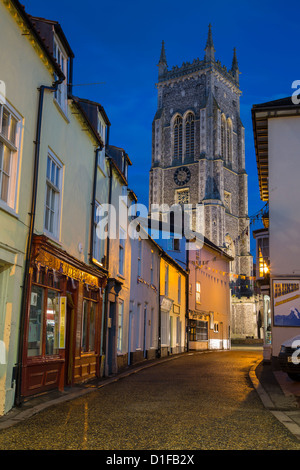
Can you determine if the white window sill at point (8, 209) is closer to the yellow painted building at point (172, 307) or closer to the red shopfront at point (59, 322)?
the red shopfront at point (59, 322)

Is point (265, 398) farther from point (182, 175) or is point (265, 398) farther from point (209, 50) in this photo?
point (209, 50)

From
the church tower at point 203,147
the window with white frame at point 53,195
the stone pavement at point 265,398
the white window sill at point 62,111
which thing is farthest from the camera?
the church tower at point 203,147

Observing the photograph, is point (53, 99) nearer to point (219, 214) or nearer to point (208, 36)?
point (219, 214)

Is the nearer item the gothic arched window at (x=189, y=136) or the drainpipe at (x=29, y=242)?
the drainpipe at (x=29, y=242)

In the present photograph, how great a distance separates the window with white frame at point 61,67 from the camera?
1180 centimetres

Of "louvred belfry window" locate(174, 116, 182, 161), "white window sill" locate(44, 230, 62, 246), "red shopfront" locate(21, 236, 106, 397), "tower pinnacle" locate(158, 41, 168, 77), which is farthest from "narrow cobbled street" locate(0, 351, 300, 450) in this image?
"tower pinnacle" locate(158, 41, 168, 77)

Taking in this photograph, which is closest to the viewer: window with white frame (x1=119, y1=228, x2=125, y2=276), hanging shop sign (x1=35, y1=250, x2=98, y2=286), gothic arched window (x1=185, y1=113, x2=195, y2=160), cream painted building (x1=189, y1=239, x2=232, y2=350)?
hanging shop sign (x1=35, y1=250, x2=98, y2=286)

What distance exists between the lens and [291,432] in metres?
7.06

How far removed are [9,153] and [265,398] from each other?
6991 mm

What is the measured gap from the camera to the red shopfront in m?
9.97

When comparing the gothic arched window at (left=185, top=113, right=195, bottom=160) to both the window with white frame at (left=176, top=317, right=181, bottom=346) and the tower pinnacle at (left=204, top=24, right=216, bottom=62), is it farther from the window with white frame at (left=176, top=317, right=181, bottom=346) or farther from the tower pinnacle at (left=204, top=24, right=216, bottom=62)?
the window with white frame at (left=176, top=317, right=181, bottom=346)

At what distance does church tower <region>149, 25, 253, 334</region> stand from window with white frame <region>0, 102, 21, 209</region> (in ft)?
208

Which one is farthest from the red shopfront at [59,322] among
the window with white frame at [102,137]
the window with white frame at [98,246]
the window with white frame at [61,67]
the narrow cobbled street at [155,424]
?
the window with white frame at [61,67]

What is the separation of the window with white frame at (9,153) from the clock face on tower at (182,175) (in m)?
68.2
